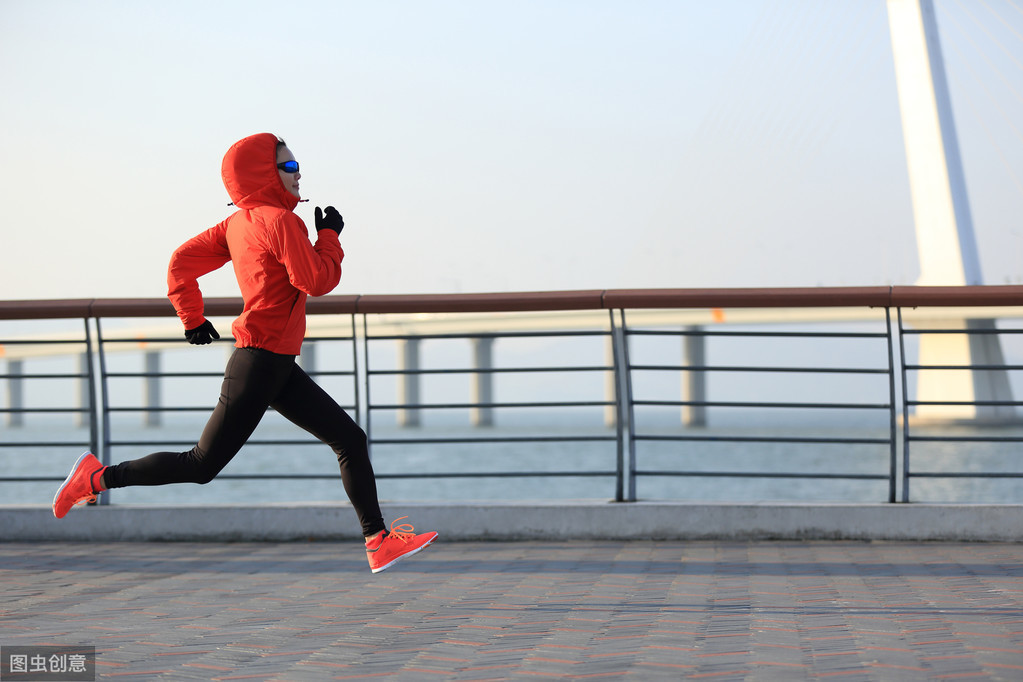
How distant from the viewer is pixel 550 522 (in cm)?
467

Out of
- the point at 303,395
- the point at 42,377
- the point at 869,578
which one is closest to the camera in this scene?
the point at 303,395

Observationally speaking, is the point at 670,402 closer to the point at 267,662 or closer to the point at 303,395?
the point at 303,395

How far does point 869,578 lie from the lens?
3676mm

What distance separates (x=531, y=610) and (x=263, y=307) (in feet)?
4.13

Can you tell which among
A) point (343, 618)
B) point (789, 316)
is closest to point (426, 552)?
point (343, 618)

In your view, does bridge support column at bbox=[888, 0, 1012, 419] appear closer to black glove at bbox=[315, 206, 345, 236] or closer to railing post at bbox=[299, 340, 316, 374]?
railing post at bbox=[299, 340, 316, 374]

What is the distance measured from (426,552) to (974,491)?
28.5 m

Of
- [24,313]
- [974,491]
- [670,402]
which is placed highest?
[24,313]

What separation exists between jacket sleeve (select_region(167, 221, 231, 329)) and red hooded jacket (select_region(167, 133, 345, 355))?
6 cm

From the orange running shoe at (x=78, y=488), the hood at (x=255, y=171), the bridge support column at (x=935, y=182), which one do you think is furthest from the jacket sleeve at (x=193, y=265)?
the bridge support column at (x=935, y=182)

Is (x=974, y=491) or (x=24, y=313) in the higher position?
(x=24, y=313)

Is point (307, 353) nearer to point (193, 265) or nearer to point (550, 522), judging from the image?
point (550, 522)

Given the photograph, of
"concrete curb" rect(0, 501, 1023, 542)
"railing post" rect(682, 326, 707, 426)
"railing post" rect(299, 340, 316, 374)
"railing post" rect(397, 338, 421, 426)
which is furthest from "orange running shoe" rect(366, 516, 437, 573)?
"railing post" rect(397, 338, 421, 426)

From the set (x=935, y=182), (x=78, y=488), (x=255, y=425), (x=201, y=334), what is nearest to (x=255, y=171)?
(x=201, y=334)
